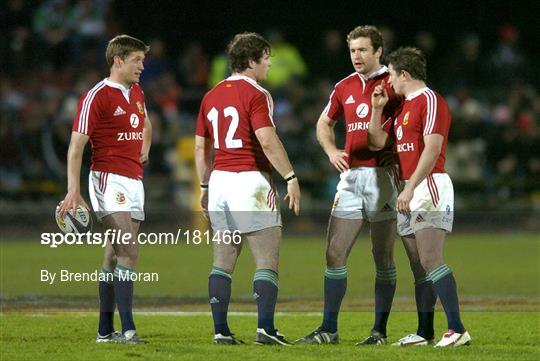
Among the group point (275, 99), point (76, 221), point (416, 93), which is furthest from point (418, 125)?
point (275, 99)

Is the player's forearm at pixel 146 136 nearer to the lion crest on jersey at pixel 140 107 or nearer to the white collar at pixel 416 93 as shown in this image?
the lion crest on jersey at pixel 140 107

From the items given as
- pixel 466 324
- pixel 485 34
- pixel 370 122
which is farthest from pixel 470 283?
pixel 485 34

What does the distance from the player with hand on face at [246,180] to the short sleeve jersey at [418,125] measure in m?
0.88

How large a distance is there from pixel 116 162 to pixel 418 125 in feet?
7.59

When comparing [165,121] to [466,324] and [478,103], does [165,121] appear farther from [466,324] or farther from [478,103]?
[466,324]

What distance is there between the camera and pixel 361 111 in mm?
9016

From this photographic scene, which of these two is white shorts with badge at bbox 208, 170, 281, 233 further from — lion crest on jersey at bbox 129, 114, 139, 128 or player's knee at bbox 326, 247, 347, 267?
lion crest on jersey at bbox 129, 114, 139, 128

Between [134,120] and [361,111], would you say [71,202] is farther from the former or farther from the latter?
[361,111]

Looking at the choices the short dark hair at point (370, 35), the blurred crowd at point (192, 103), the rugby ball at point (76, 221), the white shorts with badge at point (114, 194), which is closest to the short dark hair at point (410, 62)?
the short dark hair at point (370, 35)

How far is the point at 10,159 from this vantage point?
20.0m

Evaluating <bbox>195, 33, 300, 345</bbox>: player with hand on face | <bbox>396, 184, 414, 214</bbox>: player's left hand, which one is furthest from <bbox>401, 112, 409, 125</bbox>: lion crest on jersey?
<bbox>195, 33, 300, 345</bbox>: player with hand on face

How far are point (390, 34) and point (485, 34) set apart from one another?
273 cm

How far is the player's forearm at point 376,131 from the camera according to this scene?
8.82 metres

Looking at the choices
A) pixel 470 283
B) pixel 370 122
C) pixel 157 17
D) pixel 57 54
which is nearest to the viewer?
pixel 370 122
